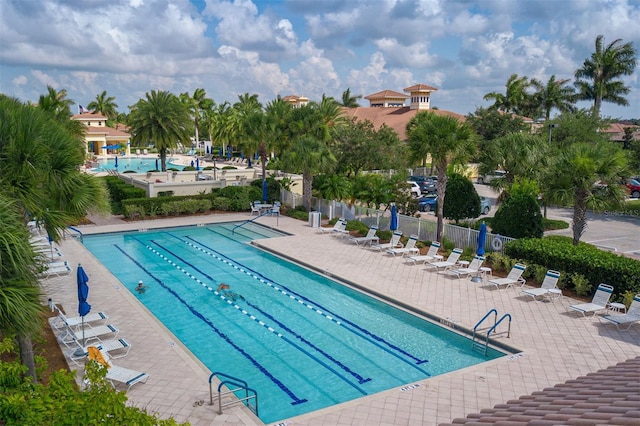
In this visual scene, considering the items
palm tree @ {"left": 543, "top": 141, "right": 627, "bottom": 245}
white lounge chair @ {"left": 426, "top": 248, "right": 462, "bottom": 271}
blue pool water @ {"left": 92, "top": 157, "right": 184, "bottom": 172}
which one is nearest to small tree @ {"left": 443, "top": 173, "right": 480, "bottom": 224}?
white lounge chair @ {"left": 426, "top": 248, "right": 462, "bottom": 271}

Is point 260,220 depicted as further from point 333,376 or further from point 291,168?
point 333,376

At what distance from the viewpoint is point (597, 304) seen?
13930mm

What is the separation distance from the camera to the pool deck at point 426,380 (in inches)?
360

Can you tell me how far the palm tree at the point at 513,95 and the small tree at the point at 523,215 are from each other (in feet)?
115

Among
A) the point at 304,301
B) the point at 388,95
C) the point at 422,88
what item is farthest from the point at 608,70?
the point at 304,301

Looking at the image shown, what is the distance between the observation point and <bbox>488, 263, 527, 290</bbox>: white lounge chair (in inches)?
634

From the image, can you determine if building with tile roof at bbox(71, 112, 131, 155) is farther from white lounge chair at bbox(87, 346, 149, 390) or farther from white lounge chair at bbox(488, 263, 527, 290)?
white lounge chair at bbox(87, 346, 149, 390)

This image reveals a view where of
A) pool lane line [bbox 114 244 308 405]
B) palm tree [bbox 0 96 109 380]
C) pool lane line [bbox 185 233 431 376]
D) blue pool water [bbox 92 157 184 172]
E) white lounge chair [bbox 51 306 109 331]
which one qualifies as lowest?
pool lane line [bbox 114 244 308 405]

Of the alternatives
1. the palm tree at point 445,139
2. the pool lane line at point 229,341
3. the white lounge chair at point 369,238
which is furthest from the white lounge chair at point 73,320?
the palm tree at point 445,139

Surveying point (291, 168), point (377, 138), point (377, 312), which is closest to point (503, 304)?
point (377, 312)

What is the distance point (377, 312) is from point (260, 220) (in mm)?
14164

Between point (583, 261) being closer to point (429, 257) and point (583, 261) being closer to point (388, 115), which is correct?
point (429, 257)

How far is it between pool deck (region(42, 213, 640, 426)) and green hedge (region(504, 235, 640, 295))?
1.15m

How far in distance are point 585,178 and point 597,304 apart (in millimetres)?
4738
